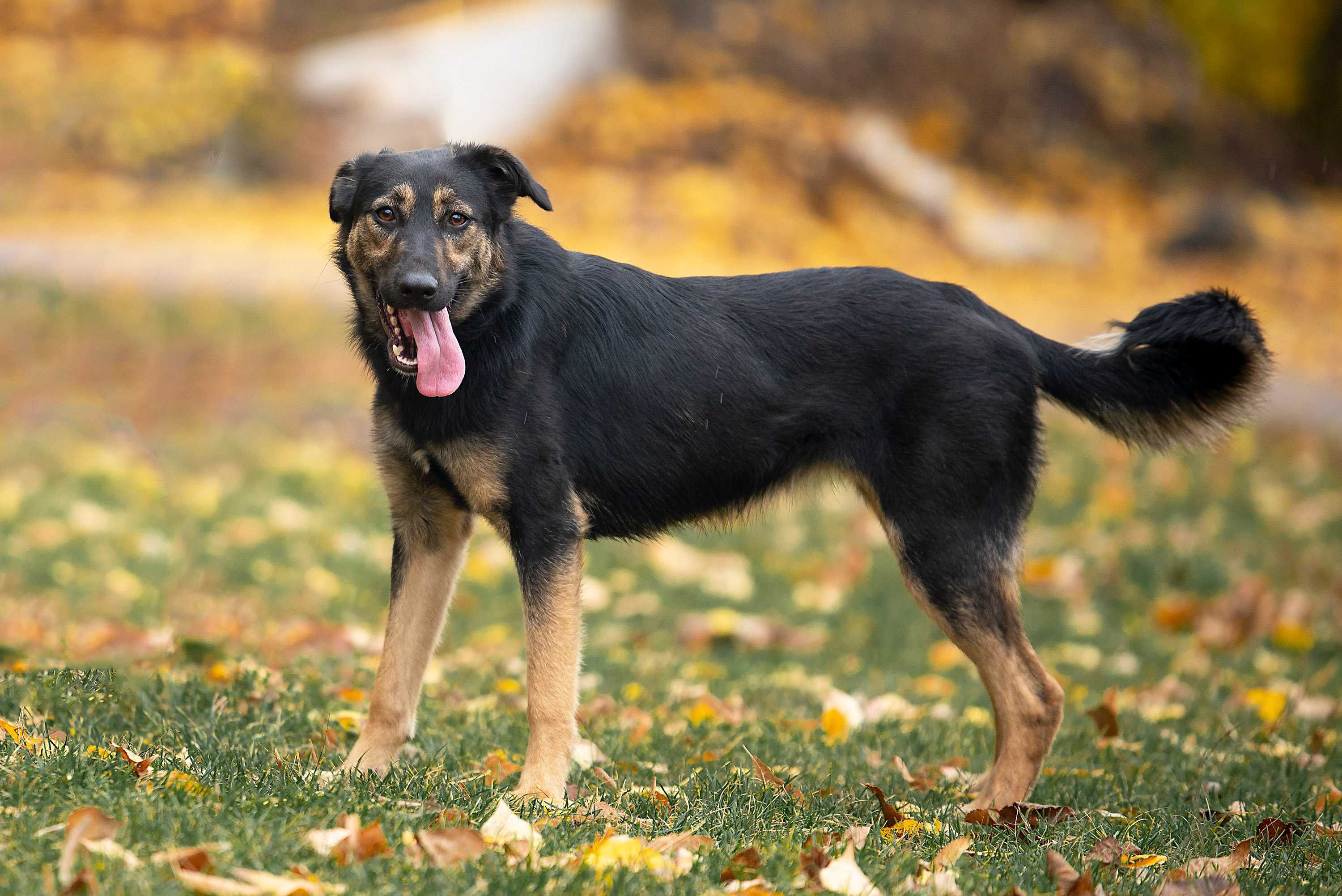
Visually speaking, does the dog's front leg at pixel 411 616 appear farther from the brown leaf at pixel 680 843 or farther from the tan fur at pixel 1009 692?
the tan fur at pixel 1009 692

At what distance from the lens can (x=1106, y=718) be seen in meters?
5.38

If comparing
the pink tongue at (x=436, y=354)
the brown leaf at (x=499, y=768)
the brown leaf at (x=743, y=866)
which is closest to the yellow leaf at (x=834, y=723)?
the brown leaf at (x=499, y=768)

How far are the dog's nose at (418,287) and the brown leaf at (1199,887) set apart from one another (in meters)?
2.76

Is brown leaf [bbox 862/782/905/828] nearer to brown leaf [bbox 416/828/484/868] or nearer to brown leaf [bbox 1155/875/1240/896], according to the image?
brown leaf [bbox 1155/875/1240/896]

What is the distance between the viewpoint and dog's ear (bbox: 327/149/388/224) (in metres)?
4.27

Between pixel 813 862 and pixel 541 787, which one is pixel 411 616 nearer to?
pixel 541 787

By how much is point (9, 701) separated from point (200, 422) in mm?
7450

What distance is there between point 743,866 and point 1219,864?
58.6 inches

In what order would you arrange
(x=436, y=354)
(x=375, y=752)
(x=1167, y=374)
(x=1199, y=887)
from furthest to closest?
(x=1167, y=374) → (x=375, y=752) → (x=436, y=354) → (x=1199, y=887)

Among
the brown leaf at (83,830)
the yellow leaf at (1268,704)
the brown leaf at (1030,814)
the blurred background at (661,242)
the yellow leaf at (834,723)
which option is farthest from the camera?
the blurred background at (661,242)

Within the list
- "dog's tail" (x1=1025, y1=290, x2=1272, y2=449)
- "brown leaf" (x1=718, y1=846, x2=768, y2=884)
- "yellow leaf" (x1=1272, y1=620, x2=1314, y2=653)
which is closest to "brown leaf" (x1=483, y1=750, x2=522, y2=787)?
"brown leaf" (x1=718, y1=846, x2=768, y2=884)

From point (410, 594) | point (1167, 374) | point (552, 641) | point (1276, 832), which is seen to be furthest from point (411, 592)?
point (1276, 832)

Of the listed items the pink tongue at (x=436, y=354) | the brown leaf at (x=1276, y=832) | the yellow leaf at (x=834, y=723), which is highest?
the pink tongue at (x=436, y=354)

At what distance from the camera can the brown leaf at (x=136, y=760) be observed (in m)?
3.44
